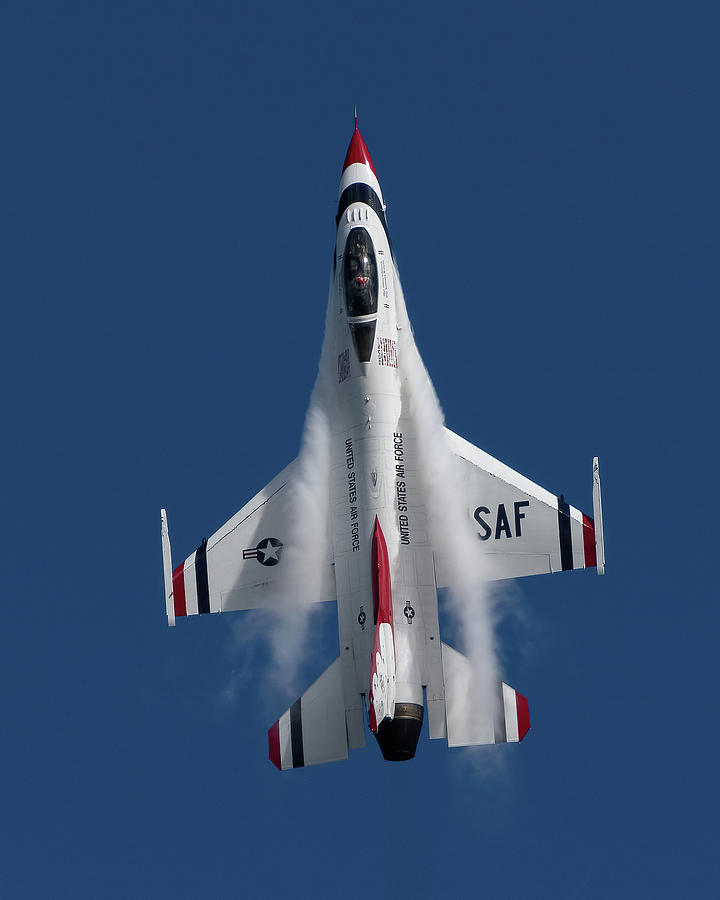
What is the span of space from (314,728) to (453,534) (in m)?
5.80

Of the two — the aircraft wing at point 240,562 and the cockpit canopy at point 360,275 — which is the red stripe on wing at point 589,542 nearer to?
the aircraft wing at point 240,562

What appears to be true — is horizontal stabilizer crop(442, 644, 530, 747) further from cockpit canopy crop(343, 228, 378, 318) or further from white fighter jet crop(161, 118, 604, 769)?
cockpit canopy crop(343, 228, 378, 318)

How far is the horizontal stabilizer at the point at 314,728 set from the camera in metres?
39.3

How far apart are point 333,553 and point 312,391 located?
4.45 metres

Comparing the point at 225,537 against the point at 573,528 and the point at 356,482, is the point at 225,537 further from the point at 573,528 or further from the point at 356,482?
the point at 573,528

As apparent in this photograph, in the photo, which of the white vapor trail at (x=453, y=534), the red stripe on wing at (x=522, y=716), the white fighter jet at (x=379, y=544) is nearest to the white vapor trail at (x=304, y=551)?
the white fighter jet at (x=379, y=544)

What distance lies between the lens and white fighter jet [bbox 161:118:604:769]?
127 feet

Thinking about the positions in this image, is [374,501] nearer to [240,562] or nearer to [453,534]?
[453,534]

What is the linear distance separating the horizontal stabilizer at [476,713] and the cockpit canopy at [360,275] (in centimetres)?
874

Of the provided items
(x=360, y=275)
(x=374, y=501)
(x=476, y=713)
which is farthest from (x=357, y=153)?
(x=476, y=713)

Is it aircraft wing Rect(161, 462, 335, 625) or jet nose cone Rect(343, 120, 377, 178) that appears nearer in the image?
aircraft wing Rect(161, 462, 335, 625)

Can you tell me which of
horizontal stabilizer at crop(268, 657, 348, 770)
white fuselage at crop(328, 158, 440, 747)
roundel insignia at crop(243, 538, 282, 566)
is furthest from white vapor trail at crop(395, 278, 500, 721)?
roundel insignia at crop(243, 538, 282, 566)

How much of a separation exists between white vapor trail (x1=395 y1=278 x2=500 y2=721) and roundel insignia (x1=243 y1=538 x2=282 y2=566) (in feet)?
14.0

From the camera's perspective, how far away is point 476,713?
39.0 metres
